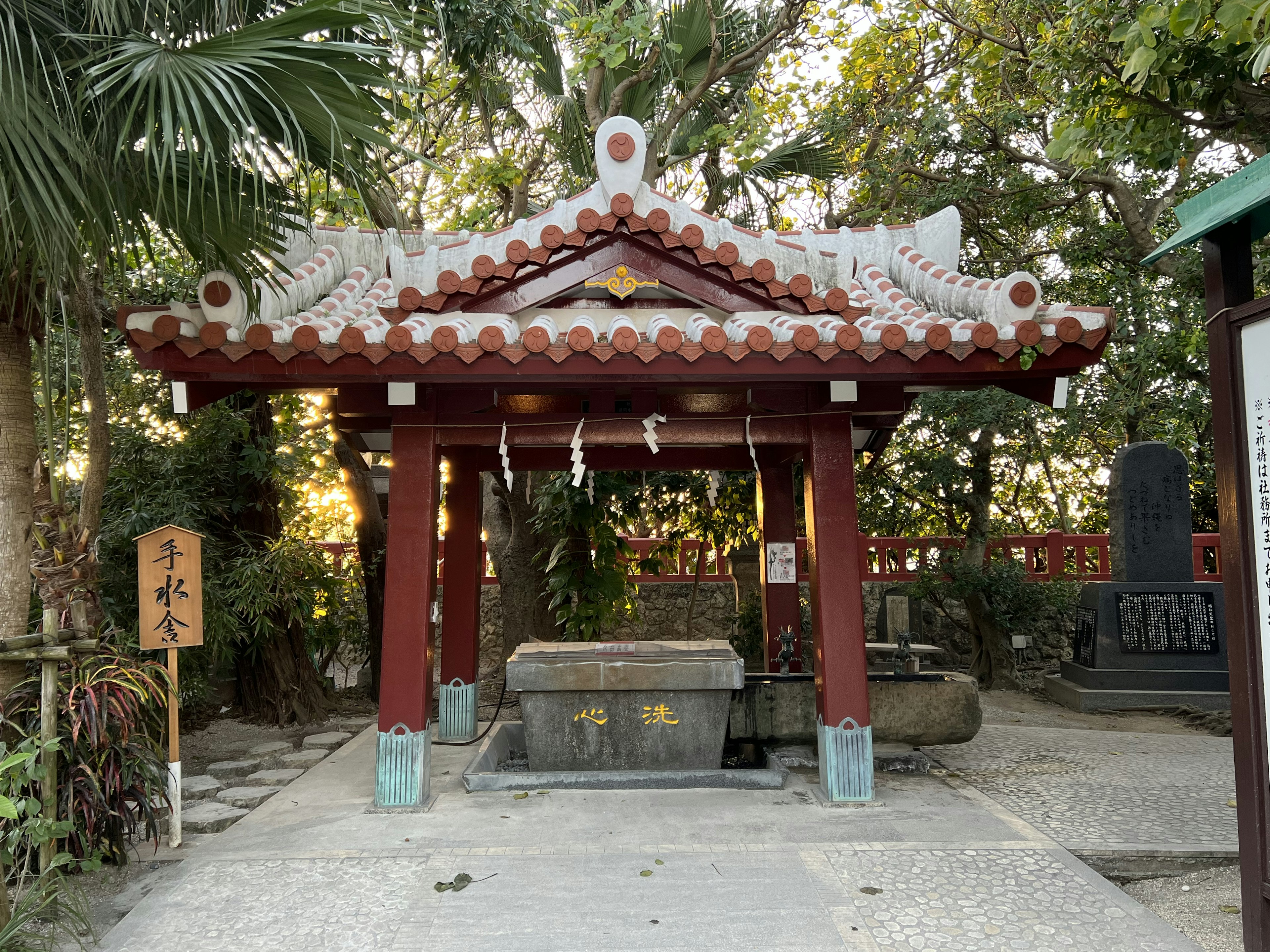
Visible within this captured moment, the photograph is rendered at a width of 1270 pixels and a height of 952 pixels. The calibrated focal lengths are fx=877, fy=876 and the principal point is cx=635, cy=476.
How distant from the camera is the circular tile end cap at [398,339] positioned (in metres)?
5.09

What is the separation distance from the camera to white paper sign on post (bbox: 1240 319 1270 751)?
10.7 feet

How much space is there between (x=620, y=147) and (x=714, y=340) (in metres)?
1.81

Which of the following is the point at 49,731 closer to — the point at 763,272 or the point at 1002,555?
the point at 763,272

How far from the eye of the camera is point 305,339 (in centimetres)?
506

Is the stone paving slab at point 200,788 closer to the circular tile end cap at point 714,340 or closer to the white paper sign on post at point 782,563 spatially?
the circular tile end cap at point 714,340

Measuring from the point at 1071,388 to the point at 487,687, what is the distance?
8.31m

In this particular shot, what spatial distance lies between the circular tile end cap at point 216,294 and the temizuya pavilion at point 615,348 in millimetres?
10

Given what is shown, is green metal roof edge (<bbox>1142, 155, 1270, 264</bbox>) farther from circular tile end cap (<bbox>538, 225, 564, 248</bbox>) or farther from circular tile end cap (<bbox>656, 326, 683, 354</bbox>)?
circular tile end cap (<bbox>538, 225, 564, 248</bbox>)

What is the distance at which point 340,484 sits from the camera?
→ 1141 cm

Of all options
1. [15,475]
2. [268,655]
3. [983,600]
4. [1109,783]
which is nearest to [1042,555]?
[983,600]

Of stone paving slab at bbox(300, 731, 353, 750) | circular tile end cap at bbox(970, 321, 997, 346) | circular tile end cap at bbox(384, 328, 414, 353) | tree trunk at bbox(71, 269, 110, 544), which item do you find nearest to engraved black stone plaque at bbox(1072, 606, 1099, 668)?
circular tile end cap at bbox(970, 321, 997, 346)

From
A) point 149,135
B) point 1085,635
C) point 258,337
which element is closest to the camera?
point 149,135

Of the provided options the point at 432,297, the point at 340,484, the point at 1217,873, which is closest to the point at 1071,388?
the point at 1217,873

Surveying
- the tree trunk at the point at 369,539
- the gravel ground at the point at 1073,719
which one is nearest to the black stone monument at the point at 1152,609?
the gravel ground at the point at 1073,719
